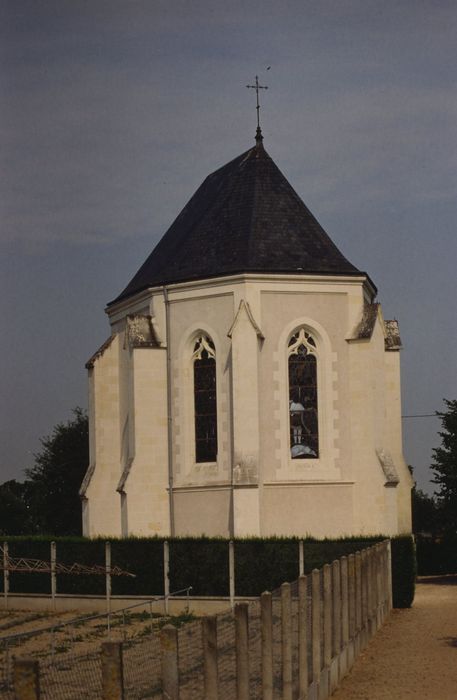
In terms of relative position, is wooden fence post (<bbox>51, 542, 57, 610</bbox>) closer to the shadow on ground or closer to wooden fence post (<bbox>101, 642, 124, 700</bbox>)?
the shadow on ground

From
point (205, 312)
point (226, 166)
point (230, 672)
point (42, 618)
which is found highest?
point (226, 166)

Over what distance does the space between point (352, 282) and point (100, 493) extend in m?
11.0

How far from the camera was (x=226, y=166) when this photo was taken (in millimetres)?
44875

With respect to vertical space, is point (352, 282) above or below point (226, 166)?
below

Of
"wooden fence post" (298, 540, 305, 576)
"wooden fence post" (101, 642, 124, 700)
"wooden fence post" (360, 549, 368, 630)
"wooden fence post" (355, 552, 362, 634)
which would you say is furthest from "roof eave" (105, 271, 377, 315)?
"wooden fence post" (101, 642, 124, 700)

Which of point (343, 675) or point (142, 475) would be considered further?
point (142, 475)

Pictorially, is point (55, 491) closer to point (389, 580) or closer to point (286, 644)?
point (389, 580)

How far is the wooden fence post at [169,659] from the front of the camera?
880cm

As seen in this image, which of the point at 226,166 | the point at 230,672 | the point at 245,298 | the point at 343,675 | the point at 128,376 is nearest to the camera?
the point at 230,672

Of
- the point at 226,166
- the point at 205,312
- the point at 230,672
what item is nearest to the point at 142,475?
the point at 205,312

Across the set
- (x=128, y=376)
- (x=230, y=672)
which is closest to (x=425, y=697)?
(x=230, y=672)

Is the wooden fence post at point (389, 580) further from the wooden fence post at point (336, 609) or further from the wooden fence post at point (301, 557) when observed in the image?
the wooden fence post at point (336, 609)

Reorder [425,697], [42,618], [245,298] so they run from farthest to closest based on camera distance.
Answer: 1. [245,298]
2. [42,618]
3. [425,697]

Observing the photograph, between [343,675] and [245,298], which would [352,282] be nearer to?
[245,298]
